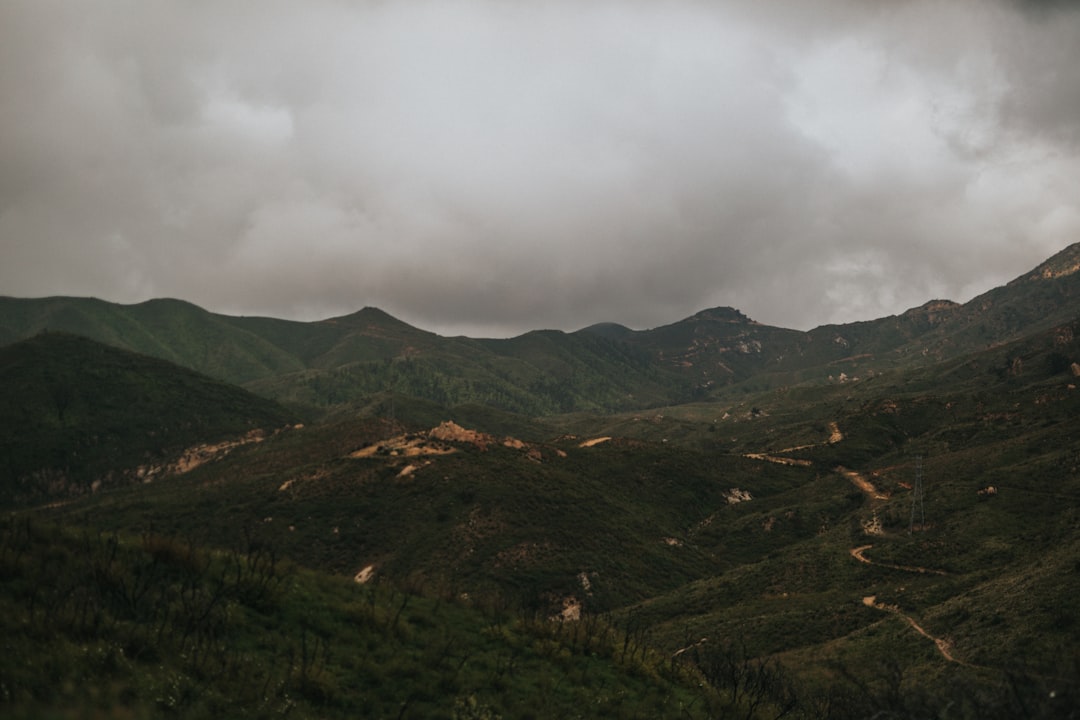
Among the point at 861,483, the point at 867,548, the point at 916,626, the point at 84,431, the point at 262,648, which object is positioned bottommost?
the point at 867,548

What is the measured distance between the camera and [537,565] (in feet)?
242

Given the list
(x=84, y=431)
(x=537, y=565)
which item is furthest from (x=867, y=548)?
(x=84, y=431)

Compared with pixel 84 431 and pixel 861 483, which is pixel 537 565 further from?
pixel 84 431

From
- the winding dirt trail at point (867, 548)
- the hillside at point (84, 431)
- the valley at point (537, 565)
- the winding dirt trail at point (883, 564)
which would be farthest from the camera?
the hillside at point (84, 431)

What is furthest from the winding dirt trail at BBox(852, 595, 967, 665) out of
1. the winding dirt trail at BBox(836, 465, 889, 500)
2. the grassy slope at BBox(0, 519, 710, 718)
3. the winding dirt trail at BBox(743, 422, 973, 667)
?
the winding dirt trail at BBox(836, 465, 889, 500)

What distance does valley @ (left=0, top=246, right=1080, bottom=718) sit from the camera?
46.4 ft

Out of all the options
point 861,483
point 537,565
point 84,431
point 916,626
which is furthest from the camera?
→ point 84,431

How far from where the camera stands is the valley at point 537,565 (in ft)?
46.4

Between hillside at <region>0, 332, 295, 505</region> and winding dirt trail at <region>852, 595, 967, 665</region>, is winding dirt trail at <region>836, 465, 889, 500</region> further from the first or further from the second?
hillside at <region>0, 332, 295, 505</region>

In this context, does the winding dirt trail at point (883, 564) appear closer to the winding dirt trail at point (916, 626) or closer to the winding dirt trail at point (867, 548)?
A: the winding dirt trail at point (867, 548)

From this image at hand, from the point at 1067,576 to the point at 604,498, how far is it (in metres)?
68.7

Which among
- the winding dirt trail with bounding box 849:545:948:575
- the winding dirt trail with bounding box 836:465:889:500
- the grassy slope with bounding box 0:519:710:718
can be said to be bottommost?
the winding dirt trail with bounding box 849:545:948:575

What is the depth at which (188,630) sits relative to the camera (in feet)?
45.6

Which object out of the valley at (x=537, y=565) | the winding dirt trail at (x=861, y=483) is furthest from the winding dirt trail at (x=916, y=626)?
the winding dirt trail at (x=861, y=483)
